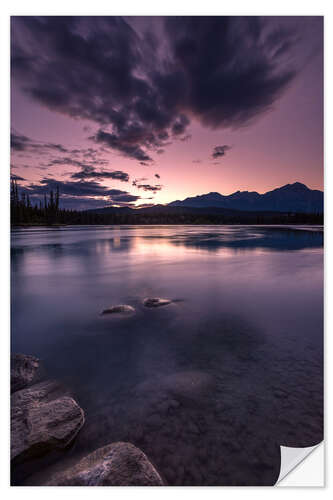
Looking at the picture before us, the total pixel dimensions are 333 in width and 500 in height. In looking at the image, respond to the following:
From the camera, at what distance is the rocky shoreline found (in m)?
2.16

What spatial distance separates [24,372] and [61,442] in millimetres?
1572

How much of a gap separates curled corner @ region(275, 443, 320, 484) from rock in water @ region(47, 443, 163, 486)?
55.2 inches

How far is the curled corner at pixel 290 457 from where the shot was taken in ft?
8.14

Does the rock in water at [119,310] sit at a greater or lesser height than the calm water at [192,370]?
greater

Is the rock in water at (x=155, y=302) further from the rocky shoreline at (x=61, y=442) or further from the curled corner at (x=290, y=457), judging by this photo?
the curled corner at (x=290, y=457)

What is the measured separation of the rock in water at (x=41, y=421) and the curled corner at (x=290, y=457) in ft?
7.89

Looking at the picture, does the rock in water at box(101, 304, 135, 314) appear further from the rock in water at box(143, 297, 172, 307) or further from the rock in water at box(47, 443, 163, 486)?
the rock in water at box(47, 443, 163, 486)

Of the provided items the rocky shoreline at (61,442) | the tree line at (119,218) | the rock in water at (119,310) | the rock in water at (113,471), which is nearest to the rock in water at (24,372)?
the rocky shoreline at (61,442)

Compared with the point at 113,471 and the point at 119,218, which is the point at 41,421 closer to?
the point at 113,471

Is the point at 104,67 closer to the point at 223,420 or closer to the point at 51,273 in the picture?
the point at 223,420

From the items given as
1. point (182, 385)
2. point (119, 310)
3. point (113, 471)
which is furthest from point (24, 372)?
point (119, 310)

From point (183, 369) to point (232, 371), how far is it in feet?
2.69

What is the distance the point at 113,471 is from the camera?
214cm
